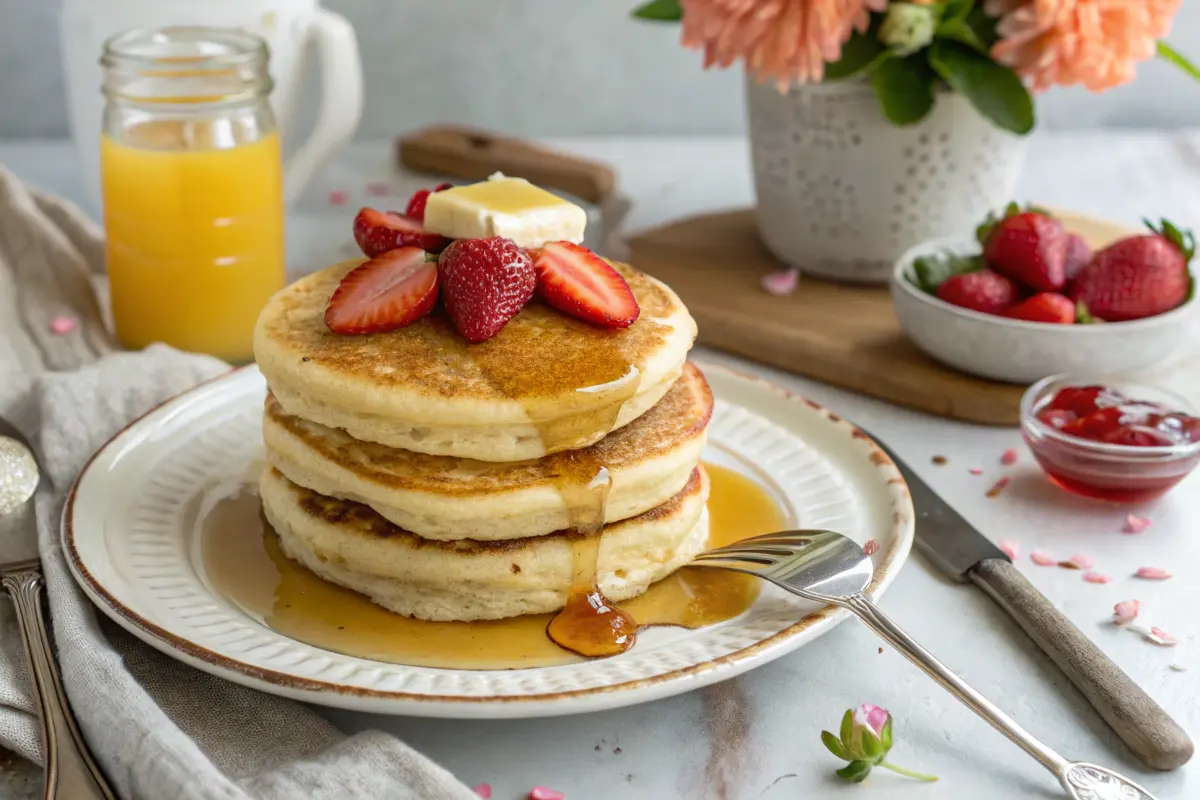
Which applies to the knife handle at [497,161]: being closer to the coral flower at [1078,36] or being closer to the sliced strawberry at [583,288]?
the coral flower at [1078,36]

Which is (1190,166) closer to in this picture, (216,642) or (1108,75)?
(1108,75)

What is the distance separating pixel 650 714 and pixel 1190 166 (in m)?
Answer: 3.14

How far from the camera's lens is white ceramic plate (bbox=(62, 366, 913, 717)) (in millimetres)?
1479

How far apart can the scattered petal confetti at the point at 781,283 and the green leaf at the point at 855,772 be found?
5.41 ft

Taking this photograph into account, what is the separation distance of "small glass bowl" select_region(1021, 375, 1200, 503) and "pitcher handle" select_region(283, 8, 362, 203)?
172 cm

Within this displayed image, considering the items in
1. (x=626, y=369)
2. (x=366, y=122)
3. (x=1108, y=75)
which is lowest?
(x=366, y=122)

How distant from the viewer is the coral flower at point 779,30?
256cm

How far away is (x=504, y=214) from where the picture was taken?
1.87m

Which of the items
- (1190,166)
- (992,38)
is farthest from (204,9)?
(1190,166)

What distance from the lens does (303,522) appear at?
1822 millimetres

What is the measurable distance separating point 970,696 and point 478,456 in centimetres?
68

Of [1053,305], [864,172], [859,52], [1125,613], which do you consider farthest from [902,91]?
[1125,613]

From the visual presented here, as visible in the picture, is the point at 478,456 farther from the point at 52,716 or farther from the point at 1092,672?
the point at 1092,672

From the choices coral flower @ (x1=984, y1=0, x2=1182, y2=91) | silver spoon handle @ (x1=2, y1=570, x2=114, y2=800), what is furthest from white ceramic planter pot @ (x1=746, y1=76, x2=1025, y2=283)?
silver spoon handle @ (x1=2, y1=570, x2=114, y2=800)
